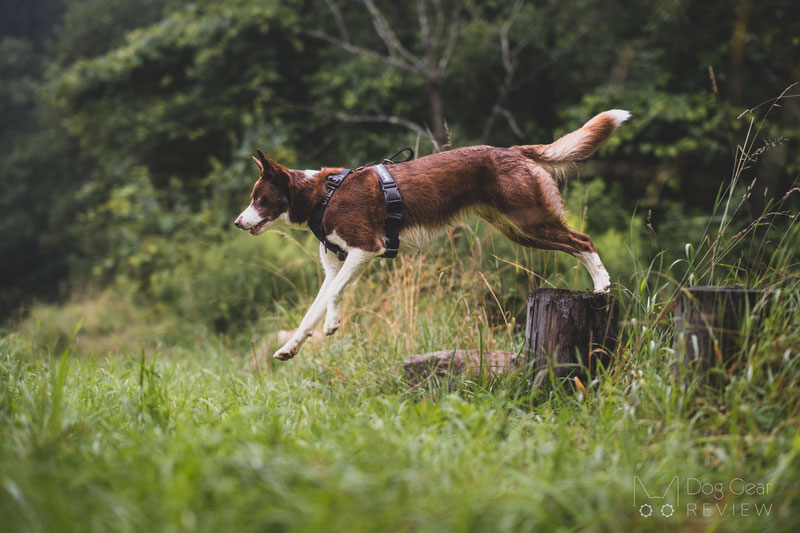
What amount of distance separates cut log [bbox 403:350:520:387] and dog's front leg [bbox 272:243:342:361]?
0.72 meters

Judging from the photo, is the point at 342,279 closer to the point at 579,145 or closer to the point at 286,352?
the point at 286,352

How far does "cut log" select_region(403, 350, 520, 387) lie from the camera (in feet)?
10.2

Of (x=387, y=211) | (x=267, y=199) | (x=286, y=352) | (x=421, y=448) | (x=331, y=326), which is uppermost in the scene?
(x=267, y=199)

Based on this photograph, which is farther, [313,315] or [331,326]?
[313,315]

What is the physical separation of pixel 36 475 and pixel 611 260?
18.4ft

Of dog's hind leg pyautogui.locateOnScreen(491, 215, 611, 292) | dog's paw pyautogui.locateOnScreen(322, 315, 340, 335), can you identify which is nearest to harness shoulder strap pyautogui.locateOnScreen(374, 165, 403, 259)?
dog's paw pyautogui.locateOnScreen(322, 315, 340, 335)

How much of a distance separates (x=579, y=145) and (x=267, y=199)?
1.71 m

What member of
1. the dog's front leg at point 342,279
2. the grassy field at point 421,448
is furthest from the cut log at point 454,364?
the dog's front leg at point 342,279

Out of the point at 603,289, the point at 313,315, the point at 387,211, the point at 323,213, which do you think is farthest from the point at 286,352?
the point at 603,289

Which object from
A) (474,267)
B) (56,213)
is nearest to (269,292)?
(474,267)

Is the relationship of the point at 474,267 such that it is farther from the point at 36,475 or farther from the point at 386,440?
the point at 36,475

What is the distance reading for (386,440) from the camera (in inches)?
81.6

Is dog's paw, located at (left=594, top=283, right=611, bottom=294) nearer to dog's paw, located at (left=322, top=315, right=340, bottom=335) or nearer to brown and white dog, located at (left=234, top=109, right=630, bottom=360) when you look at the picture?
brown and white dog, located at (left=234, top=109, right=630, bottom=360)

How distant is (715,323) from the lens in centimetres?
236
